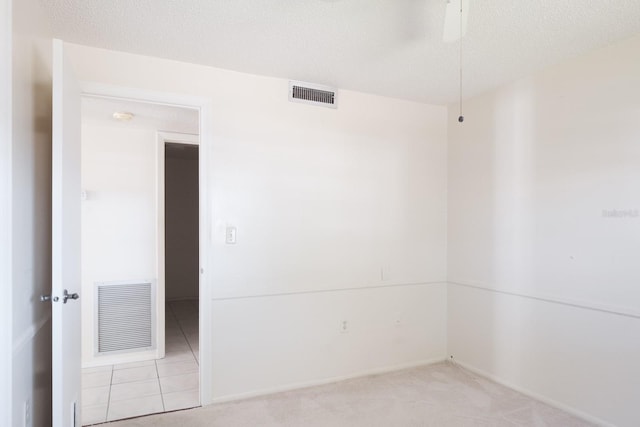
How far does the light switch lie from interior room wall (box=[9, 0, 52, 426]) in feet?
3.58

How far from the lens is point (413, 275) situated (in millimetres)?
3531

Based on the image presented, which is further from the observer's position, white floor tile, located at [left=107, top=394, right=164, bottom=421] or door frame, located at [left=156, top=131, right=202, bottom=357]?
door frame, located at [left=156, top=131, right=202, bottom=357]

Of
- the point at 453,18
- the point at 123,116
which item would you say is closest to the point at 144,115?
the point at 123,116

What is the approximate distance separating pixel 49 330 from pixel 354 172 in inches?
96.4

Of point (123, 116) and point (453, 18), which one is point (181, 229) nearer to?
point (123, 116)

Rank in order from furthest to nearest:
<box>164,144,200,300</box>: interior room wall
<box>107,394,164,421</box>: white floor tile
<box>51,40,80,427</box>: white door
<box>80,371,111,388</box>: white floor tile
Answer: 1. <box>164,144,200,300</box>: interior room wall
2. <box>80,371,111,388</box>: white floor tile
3. <box>107,394,164,421</box>: white floor tile
4. <box>51,40,80,427</box>: white door

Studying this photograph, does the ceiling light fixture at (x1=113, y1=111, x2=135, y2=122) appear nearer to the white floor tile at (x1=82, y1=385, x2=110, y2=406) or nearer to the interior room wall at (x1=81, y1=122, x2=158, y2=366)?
the interior room wall at (x1=81, y1=122, x2=158, y2=366)

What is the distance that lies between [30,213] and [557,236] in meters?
3.29

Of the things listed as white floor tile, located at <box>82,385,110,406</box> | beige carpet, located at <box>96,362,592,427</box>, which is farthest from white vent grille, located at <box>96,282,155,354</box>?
beige carpet, located at <box>96,362,592,427</box>

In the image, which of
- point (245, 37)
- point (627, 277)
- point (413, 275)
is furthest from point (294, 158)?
point (627, 277)

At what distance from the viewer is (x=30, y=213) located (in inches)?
73.0

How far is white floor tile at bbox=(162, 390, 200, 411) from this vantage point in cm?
271

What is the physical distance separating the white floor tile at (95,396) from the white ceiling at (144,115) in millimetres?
2278

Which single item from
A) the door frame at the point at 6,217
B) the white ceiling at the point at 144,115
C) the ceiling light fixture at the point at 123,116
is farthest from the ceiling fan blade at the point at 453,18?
the ceiling light fixture at the point at 123,116
